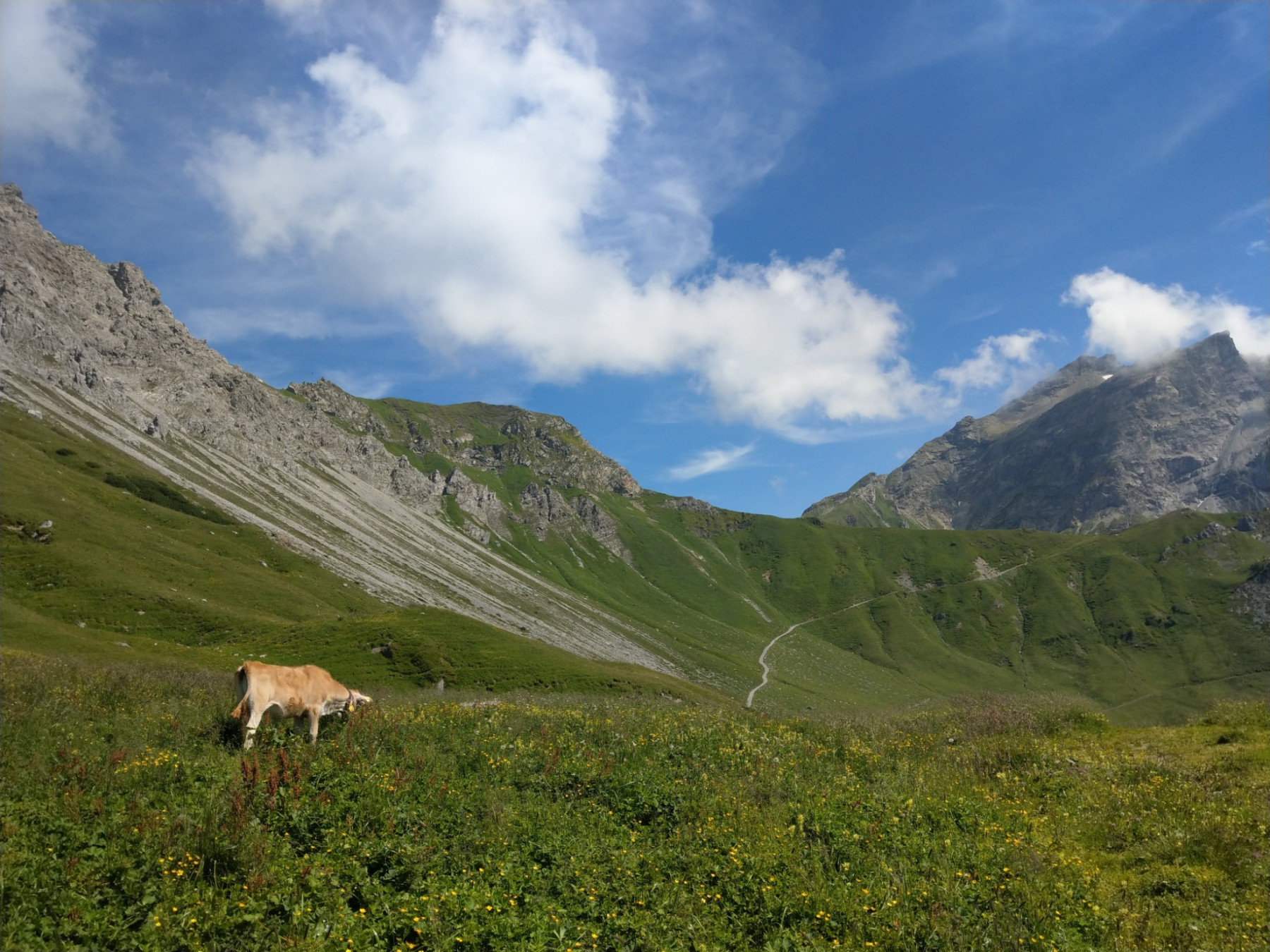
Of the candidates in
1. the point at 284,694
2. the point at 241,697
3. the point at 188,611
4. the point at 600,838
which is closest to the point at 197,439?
the point at 188,611

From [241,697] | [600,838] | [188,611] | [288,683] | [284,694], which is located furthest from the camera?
[188,611]

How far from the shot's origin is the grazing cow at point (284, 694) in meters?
13.3

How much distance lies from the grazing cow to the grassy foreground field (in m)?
0.53

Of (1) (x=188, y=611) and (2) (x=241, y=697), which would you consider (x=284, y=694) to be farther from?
(1) (x=188, y=611)

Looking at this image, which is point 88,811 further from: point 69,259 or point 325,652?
point 69,259

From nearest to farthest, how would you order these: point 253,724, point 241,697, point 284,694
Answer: point 253,724
point 241,697
point 284,694

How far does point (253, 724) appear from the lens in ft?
A: 43.1

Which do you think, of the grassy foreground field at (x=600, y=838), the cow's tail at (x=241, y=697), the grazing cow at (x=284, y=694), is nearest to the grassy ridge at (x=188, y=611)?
the grazing cow at (x=284, y=694)

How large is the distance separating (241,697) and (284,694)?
83 cm

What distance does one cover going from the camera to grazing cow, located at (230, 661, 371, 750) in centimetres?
1331

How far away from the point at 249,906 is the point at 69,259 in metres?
254

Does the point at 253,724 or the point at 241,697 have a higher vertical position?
the point at 241,697

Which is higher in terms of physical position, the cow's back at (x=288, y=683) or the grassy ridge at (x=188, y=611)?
the cow's back at (x=288, y=683)

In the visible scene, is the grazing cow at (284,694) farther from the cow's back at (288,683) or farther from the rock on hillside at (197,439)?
the rock on hillside at (197,439)
